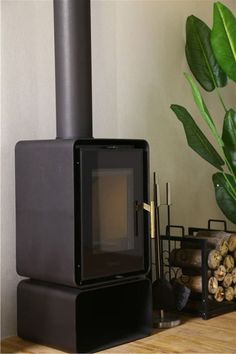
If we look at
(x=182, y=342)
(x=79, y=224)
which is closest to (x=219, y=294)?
(x=182, y=342)

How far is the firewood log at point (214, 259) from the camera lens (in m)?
2.97

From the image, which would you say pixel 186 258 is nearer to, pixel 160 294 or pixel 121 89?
pixel 160 294

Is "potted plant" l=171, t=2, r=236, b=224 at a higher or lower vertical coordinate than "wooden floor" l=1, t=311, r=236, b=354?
higher

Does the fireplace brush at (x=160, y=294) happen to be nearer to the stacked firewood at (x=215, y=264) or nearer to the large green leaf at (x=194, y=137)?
the stacked firewood at (x=215, y=264)

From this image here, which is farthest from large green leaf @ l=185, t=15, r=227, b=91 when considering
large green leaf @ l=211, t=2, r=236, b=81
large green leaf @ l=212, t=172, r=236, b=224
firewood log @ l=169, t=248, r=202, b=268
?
firewood log @ l=169, t=248, r=202, b=268

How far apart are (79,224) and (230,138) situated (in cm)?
109

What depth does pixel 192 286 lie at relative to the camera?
300 centimetres

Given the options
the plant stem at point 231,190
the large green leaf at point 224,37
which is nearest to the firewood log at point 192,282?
the plant stem at point 231,190

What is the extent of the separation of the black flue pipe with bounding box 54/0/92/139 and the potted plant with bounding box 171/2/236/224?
0.57 m

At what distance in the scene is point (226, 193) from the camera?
11.2 ft

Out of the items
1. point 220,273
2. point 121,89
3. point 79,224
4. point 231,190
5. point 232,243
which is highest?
point 121,89

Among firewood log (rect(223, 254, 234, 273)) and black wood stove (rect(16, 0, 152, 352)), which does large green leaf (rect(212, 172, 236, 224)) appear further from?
black wood stove (rect(16, 0, 152, 352))

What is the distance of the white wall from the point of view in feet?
8.87

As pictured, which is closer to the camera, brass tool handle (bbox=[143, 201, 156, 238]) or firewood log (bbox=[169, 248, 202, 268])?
brass tool handle (bbox=[143, 201, 156, 238])
